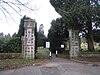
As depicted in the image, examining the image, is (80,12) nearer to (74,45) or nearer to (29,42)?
(74,45)

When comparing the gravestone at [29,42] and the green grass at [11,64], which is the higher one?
the gravestone at [29,42]

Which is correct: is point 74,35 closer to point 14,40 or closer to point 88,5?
point 88,5

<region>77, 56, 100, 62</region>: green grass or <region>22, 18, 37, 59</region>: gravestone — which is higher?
<region>22, 18, 37, 59</region>: gravestone

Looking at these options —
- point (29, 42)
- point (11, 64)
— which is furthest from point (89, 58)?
point (11, 64)

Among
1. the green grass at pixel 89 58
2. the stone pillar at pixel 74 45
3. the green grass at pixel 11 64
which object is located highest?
the stone pillar at pixel 74 45

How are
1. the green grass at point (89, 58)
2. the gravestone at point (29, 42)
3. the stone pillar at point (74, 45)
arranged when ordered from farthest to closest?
the stone pillar at point (74, 45)
the gravestone at point (29, 42)
the green grass at point (89, 58)

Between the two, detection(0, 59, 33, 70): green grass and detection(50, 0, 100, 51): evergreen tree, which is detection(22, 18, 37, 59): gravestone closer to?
detection(0, 59, 33, 70): green grass

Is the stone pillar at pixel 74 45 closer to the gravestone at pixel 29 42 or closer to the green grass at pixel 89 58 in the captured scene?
the green grass at pixel 89 58

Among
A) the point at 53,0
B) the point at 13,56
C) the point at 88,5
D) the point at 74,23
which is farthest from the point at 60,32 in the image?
the point at 13,56

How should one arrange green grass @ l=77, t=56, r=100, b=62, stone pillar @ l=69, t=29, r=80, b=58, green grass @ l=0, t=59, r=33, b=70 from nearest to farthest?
1. green grass @ l=0, t=59, r=33, b=70
2. green grass @ l=77, t=56, r=100, b=62
3. stone pillar @ l=69, t=29, r=80, b=58

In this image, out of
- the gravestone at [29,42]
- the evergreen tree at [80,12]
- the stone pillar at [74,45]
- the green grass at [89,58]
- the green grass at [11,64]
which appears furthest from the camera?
the stone pillar at [74,45]

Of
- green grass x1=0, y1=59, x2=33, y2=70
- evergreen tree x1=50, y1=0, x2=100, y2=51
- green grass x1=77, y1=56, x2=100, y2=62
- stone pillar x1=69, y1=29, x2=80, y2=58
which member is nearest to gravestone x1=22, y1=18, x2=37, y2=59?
green grass x1=0, y1=59, x2=33, y2=70

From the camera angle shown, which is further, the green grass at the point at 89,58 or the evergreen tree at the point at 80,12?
the evergreen tree at the point at 80,12

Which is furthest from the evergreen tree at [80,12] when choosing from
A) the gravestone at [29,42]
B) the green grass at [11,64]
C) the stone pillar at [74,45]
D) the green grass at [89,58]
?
the green grass at [11,64]
